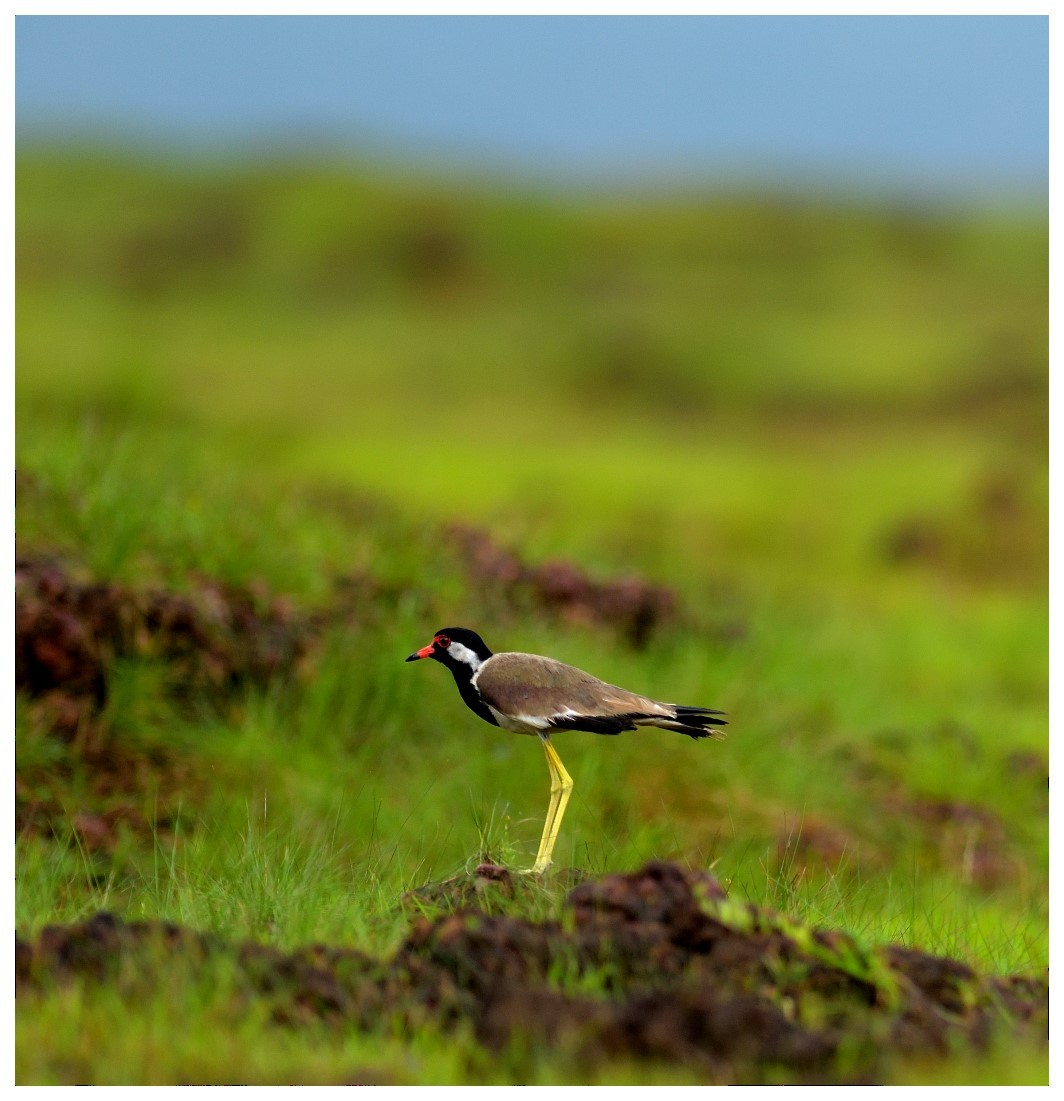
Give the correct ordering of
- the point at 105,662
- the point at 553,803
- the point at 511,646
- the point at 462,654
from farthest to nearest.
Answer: the point at 511,646 → the point at 105,662 → the point at 553,803 → the point at 462,654

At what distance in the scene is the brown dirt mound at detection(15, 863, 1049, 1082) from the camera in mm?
2889

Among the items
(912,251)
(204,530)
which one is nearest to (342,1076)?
(204,530)

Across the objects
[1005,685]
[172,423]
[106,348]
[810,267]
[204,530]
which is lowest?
[1005,685]

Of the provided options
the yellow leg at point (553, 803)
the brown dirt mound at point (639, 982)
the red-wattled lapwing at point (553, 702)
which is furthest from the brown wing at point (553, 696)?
the brown dirt mound at point (639, 982)

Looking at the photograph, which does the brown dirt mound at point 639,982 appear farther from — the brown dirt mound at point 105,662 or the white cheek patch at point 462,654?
the brown dirt mound at point 105,662

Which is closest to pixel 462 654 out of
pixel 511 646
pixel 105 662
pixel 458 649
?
pixel 458 649

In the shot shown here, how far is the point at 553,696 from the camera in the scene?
10.1 feet

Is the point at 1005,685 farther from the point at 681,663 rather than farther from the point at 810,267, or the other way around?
the point at 810,267

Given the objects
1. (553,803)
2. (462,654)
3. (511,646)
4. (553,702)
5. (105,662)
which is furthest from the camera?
(511,646)

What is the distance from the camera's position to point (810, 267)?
28.2 metres

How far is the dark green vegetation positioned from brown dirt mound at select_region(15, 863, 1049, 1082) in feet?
0.08

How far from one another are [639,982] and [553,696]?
0.65 m

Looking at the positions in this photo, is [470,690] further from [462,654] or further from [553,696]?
[553,696]

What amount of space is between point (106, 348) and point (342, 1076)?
16.3 meters
